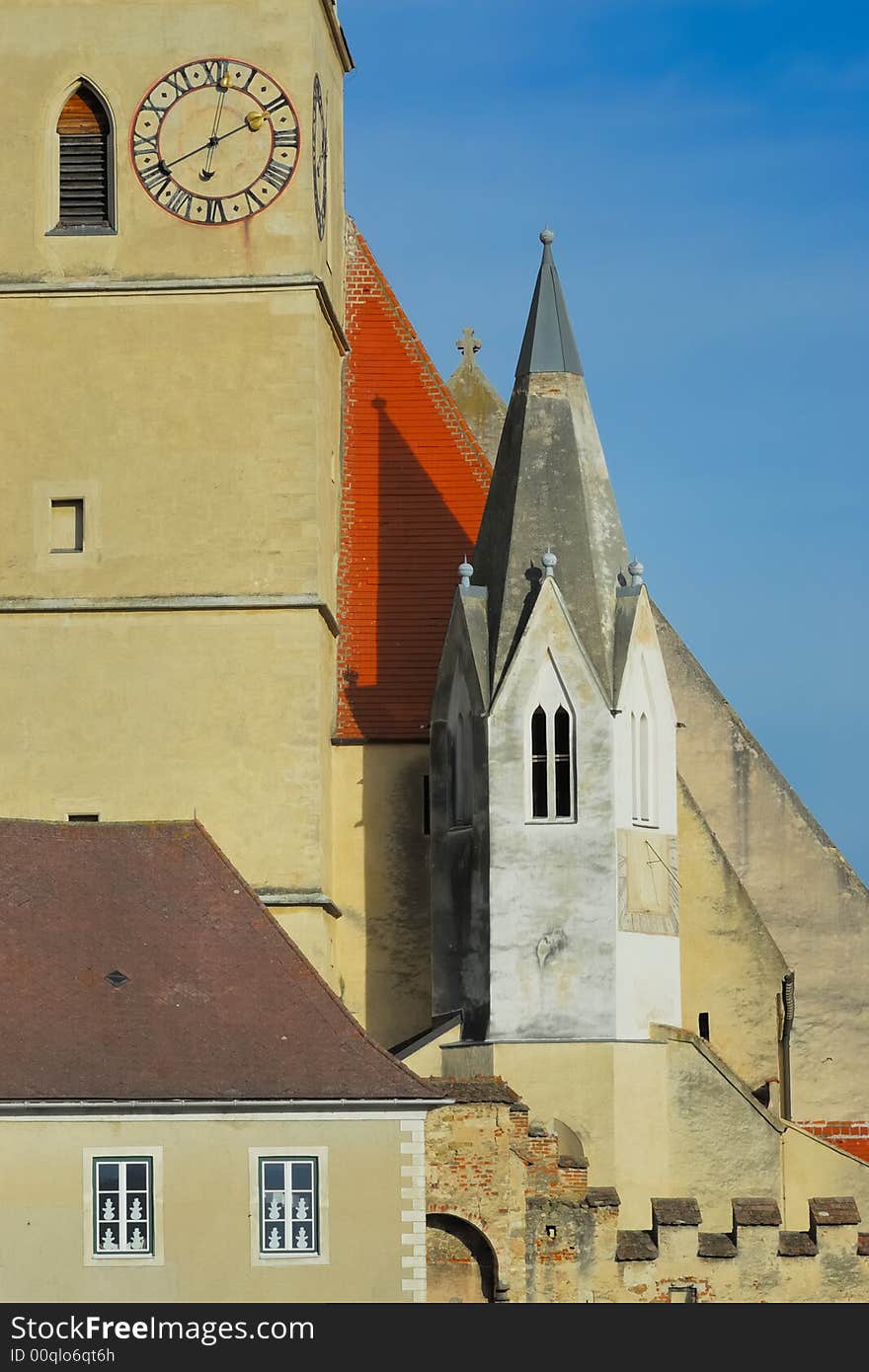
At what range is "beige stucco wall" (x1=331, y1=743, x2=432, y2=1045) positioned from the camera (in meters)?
47.1

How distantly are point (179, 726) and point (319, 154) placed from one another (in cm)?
732

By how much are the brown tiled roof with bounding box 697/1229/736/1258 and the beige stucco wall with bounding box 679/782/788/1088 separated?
22.6 ft

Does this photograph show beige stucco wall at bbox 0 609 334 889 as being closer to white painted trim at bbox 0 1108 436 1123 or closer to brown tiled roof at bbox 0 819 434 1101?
brown tiled roof at bbox 0 819 434 1101

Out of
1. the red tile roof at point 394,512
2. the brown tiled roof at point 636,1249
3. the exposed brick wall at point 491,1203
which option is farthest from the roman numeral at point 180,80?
the brown tiled roof at point 636,1249

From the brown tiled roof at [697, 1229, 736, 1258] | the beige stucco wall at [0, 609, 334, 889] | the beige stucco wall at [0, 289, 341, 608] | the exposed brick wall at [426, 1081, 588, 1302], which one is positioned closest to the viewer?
the exposed brick wall at [426, 1081, 588, 1302]

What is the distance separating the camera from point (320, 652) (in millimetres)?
46438

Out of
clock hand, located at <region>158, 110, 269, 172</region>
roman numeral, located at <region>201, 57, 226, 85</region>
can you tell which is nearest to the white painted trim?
clock hand, located at <region>158, 110, 269, 172</region>

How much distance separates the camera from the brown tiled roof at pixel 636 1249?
41188 millimetres

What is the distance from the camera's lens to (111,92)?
154 ft

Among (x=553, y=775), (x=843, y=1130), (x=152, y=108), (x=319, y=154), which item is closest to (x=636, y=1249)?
(x=553, y=775)
